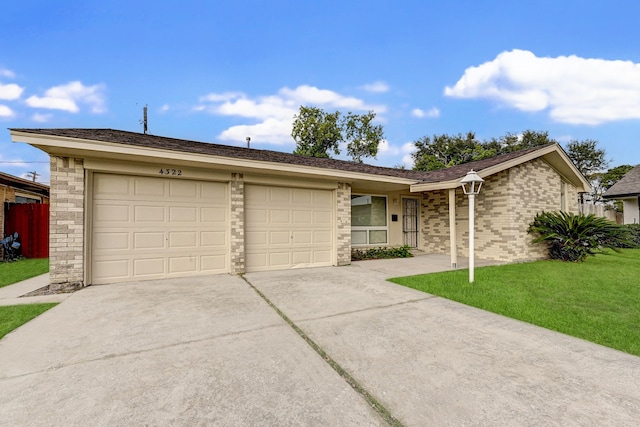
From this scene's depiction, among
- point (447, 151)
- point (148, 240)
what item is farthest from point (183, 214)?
point (447, 151)

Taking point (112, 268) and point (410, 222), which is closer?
point (112, 268)

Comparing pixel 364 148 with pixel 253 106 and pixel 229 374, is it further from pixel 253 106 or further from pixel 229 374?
pixel 229 374

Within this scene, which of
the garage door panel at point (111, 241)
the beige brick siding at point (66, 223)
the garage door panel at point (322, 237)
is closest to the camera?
the beige brick siding at point (66, 223)

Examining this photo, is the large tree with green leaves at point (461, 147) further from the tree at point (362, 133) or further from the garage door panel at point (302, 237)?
the garage door panel at point (302, 237)

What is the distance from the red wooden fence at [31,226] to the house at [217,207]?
6637 mm

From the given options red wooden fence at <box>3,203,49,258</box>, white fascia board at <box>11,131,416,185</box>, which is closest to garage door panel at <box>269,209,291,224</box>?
white fascia board at <box>11,131,416,185</box>

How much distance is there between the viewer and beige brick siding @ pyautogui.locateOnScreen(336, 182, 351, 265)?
26.1 ft

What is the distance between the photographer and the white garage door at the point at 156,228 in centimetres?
546

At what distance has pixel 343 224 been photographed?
8031 millimetres

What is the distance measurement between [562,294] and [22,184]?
17.4 metres

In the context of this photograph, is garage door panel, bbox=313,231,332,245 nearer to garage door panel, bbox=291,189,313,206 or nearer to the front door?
garage door panel, bbox=291,189,313,206

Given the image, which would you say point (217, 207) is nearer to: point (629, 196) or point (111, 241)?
point (111, 241)

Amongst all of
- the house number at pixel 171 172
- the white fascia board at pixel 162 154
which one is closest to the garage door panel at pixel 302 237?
the white fascia board at pixel 162 154

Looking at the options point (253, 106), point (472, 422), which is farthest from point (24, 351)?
point (253, 106)
